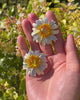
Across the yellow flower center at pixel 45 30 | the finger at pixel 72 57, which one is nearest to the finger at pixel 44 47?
the yellow flower center at pixel 45 30

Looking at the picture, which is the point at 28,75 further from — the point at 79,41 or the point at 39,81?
the point at 79,41

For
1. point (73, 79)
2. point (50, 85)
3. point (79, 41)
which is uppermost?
point (79, 41)

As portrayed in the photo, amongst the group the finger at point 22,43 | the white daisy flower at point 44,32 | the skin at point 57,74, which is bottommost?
the skin at point 57,74

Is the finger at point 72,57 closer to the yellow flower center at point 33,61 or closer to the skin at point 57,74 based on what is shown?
the skin at point 57,74

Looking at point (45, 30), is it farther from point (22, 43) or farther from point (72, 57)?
point (72, 57)

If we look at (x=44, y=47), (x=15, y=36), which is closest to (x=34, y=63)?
(x=44, y=47)

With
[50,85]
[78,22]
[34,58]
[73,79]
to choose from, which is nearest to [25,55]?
[34,58]

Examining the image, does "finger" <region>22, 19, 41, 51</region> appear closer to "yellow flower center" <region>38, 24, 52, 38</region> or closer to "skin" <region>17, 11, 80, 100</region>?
"skin" <region>17, 11, 80, 100</region>
